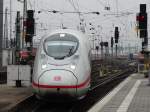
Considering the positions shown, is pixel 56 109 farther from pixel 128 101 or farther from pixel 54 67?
pixel 128 101

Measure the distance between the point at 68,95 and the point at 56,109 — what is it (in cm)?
128

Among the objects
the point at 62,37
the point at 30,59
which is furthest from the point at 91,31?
the point at 62,37

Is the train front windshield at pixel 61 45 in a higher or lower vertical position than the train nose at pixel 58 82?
higher

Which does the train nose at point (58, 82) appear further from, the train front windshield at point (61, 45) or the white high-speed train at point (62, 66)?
the train front windshield at point (61, 45)

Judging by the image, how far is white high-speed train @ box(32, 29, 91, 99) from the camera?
57.3ft

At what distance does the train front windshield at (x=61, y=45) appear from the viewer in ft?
61.9

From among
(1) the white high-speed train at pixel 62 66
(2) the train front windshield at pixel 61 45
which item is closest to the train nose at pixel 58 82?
(1) the white high-speed train at pixel 62 66

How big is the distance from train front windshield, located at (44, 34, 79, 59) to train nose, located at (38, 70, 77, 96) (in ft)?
3.81

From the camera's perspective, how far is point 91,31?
76.3 metres

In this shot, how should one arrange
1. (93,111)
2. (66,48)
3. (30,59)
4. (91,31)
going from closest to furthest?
(93,111) < (66,48) < (30,59) < (91,31)

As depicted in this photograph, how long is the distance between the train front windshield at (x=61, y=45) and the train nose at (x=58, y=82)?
116cm

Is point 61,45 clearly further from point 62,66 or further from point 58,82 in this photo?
point 58,82

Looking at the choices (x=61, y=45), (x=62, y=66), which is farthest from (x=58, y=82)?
(x=61, y=45)

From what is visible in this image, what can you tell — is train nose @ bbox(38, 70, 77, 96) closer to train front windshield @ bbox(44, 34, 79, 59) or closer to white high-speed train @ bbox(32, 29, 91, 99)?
white high-speed train @ bbox(32, 29, 91, 99)
